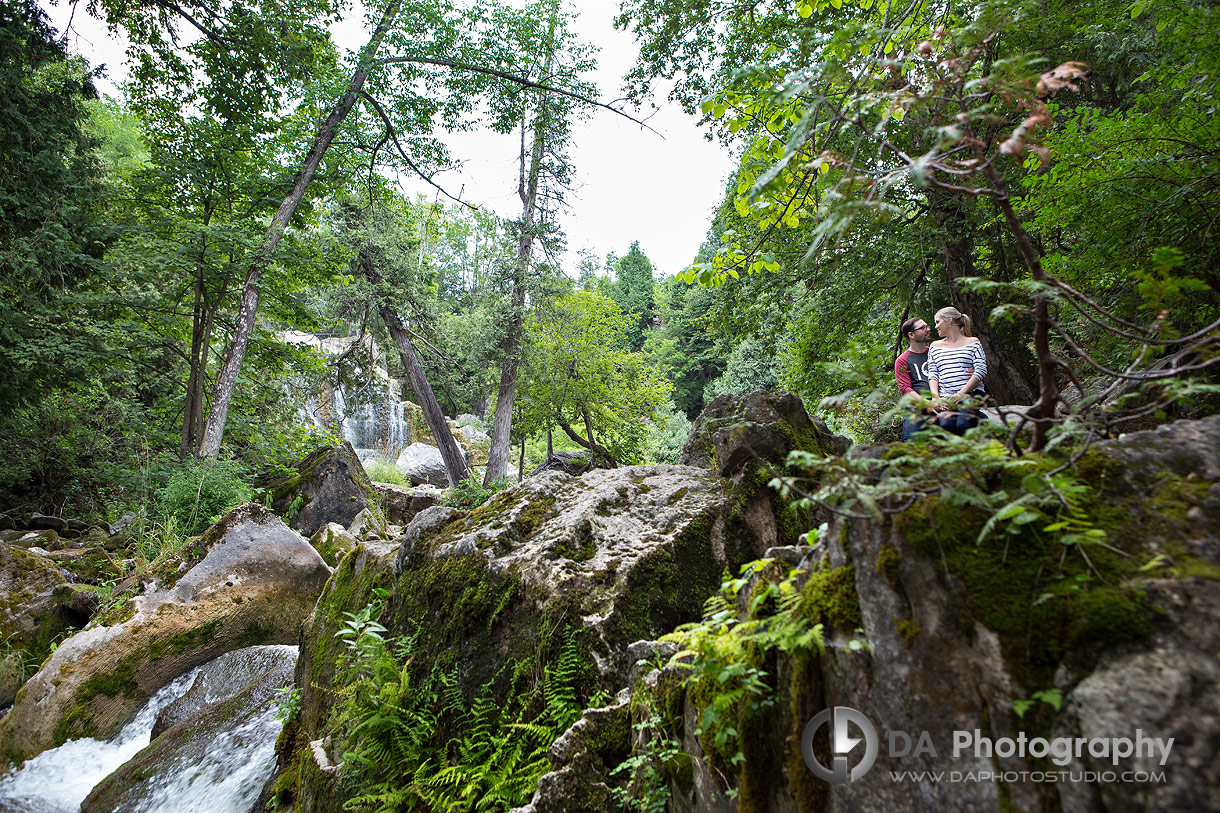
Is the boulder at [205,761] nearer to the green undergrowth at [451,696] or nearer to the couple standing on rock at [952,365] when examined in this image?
the green undergrowth at [451,696]

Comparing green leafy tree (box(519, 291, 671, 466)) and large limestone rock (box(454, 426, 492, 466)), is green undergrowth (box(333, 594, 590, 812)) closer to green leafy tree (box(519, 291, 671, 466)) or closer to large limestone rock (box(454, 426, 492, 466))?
green leafy tree (box(519, 291, 671, 466))

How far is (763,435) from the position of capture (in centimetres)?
443

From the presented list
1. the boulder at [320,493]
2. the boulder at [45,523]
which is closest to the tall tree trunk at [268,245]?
the boulder at [320,493]

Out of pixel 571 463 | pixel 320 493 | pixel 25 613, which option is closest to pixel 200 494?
pixel 25 613

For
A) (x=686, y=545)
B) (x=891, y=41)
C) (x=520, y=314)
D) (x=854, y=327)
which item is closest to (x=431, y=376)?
(x=520, y=314)

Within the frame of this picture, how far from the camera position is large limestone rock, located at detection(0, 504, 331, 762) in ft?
19.1

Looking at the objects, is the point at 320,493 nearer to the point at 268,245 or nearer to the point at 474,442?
the point at 268,245

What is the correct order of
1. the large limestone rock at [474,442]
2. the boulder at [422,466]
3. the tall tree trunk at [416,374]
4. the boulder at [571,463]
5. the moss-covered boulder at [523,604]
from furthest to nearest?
the large limestone rock at [474,442] < the boulder at [422,466] < the boulder at [571,463] < the tall tree trunk at [416,374] < the moss-covered boulder at [523,604]

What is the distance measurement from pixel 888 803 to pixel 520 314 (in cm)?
1653

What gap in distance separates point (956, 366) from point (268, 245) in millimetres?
12491

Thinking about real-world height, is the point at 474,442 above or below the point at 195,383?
above

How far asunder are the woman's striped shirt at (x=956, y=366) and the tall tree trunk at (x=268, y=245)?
1204 cm

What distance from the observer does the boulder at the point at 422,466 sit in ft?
80.5

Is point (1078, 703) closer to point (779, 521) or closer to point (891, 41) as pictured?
point (779, 521)
